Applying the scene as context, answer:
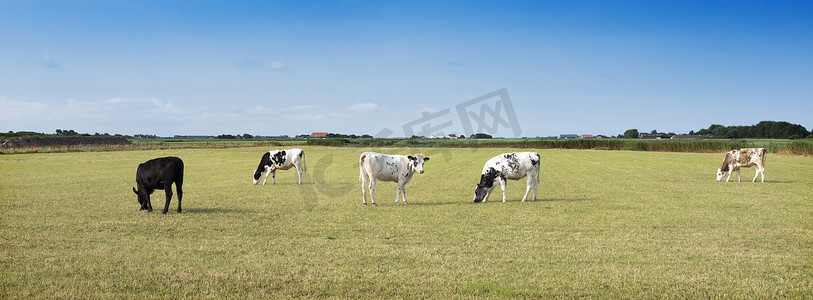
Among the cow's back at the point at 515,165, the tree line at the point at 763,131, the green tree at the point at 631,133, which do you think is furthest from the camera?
the green tree at the point at 631,133

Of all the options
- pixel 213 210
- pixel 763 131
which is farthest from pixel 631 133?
pixel 213 210

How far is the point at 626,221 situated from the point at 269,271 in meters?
7.91

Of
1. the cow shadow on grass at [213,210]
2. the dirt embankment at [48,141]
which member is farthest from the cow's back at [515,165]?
the dirt embankment at [48,141]

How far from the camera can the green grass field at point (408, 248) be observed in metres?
5.84

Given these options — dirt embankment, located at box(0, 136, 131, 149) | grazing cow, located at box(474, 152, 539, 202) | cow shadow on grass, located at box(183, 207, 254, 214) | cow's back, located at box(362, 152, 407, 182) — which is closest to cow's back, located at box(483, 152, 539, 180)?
grazing cow, located at box(474, 152, 539, 202)

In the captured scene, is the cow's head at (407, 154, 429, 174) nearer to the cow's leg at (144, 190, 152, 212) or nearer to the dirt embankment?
the cow's leg at (144, 190, 152, 212)

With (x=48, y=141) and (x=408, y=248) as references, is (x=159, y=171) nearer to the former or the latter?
(x=408, y=248)

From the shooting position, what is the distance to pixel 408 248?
775cm

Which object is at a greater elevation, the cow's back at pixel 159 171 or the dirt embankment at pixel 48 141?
the dirt embankment at pixel 48 141

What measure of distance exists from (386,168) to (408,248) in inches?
228

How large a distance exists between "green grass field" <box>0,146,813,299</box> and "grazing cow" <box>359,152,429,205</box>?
799mm

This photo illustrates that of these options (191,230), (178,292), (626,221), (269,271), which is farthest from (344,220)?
(626,221)

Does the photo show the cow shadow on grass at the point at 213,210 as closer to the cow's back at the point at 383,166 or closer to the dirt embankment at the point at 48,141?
the cow's back at the point at 383,166

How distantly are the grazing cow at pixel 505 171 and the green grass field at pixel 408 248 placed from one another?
518 mm
